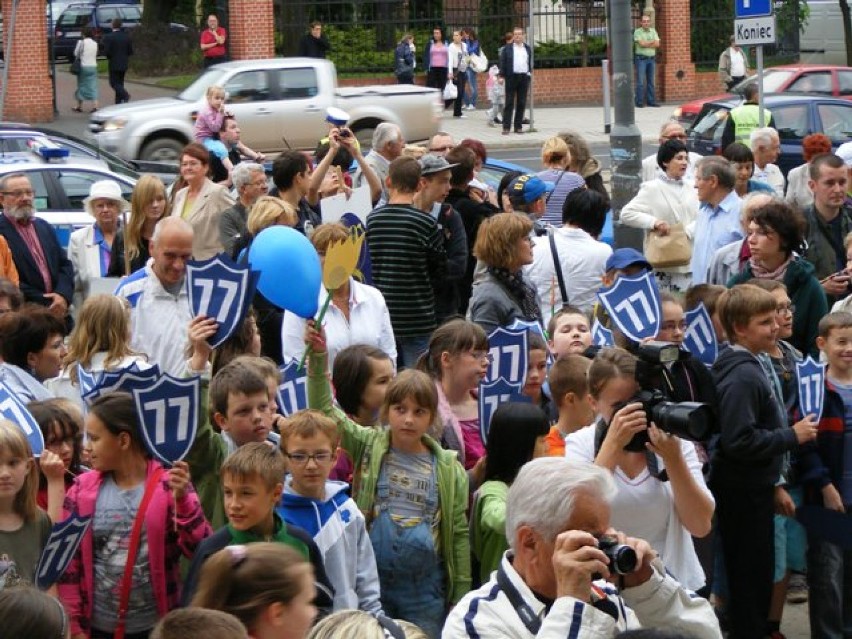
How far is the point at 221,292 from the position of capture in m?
6.62

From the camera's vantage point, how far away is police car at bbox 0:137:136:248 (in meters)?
14.7

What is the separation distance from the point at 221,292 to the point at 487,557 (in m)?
1.59

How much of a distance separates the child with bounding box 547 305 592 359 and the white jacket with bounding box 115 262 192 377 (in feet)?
6.15

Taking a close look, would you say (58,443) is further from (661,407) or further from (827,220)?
(827,220)

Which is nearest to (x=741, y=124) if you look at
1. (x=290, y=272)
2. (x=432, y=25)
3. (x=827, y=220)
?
(x=827, y=220)

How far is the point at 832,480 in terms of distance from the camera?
24.5ft

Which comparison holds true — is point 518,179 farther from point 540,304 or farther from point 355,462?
point 355,462

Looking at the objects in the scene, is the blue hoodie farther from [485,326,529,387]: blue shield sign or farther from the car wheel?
the car wheel

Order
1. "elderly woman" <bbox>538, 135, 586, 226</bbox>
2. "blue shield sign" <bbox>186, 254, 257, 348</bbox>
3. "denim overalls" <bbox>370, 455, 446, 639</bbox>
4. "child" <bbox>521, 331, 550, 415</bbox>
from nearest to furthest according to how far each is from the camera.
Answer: "denim overalls" <bbox>370, 455, 446, 639</bbox>
"blue shield sign" <bbox>186, 254, 257, 348</bbox>
"child" <bbox>521, 331, 550, 415</bbox>
"elderly woman" <bbox>538, 135, 586, 226</bbox>

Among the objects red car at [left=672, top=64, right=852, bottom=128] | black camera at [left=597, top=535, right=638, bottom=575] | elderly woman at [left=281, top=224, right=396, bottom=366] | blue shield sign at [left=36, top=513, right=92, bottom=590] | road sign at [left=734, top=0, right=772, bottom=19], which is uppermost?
road sign at [left=734, top=0, right=772, bottom=19]

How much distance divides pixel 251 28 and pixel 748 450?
1132 inches

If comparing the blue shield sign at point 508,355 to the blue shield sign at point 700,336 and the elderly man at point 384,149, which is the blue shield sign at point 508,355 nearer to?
the blue shield sign at point 700,336

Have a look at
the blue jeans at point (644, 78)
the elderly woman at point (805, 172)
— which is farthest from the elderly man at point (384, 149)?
the blue jeans at point (644, 78)

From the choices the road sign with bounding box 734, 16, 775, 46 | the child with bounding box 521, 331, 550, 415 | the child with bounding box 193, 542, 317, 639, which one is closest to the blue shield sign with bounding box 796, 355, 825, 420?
the child with bounding box 521, 331, 550, 415
